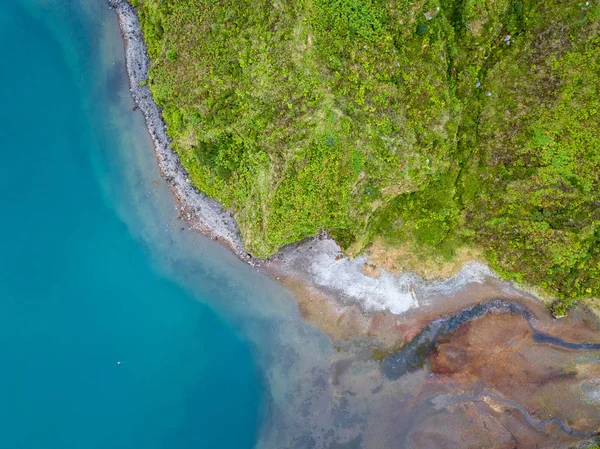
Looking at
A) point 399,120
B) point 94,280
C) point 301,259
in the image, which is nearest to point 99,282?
point 94,280

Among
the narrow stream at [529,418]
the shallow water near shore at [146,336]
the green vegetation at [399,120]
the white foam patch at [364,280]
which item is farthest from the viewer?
the white foam patch at [364,280]

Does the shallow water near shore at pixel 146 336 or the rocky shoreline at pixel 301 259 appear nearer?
the shallow water near shore at pixel 146 336

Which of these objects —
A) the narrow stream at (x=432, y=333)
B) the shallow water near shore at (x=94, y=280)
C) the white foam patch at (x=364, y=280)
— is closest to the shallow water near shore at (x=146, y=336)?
the shallow water near shore at (x=94, y=280)

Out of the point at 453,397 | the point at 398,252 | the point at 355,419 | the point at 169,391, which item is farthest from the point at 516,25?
the point at 169,391

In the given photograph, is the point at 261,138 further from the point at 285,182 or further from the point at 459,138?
the point at 459,138

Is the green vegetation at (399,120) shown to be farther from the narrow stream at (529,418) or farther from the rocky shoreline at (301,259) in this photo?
the narrow stream at (529,418)
